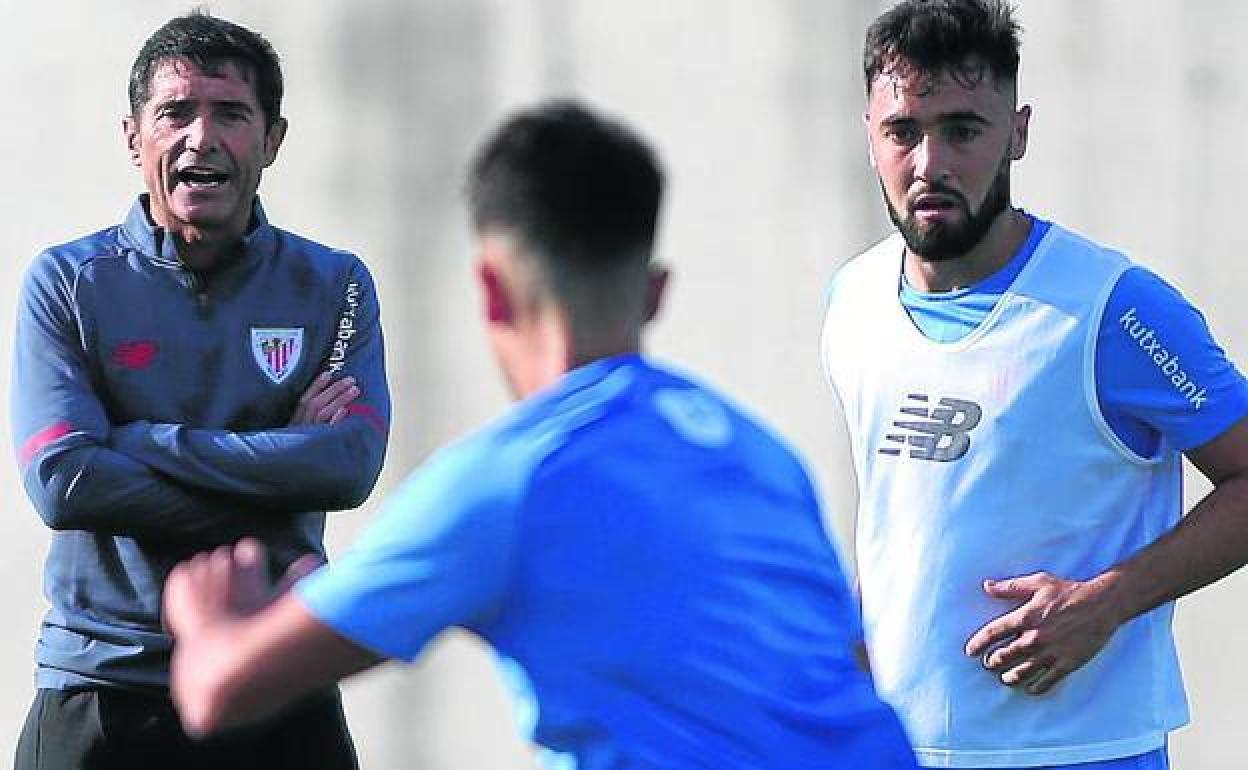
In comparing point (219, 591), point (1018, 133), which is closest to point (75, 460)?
point (219, 591)

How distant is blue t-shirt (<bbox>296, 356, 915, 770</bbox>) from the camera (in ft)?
8.58

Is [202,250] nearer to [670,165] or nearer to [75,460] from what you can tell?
[75,460]

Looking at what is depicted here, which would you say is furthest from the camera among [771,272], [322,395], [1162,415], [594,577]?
[771,272]

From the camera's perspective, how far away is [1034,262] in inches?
150

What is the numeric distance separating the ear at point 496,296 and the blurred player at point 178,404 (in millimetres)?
1430

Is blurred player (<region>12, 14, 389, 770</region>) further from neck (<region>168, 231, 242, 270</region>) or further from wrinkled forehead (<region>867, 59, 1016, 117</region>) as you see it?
wrinkled forehead (<region>867, 59, 1016, 117</region>)

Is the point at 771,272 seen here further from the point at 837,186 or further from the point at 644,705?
the point at 644,705

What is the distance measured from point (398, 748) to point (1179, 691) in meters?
2.65

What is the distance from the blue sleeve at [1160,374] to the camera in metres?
3.62

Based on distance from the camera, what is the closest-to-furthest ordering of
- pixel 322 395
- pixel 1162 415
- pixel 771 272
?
pixel 1162 415 → pixel 322 395 → pixel 771 272

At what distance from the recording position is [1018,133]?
395 centimetres

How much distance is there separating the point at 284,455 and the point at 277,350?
8.7 inches

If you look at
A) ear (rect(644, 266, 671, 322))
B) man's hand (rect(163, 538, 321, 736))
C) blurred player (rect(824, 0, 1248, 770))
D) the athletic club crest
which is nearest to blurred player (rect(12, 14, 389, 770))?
the athletic club crest

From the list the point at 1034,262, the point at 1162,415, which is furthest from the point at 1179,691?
the point at 1034,262
